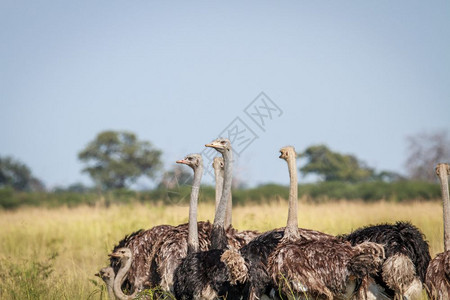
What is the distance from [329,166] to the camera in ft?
140

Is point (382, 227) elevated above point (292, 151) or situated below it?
below

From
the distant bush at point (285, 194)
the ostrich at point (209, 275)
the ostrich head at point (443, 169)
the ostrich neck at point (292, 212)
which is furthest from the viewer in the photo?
the distant bush at point (285, 194)

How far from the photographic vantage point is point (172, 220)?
12.6 m

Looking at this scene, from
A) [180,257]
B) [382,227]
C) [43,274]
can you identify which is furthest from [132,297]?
[382,227]

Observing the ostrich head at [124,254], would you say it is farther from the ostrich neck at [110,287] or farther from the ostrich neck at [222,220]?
the ostrich neck at [222,220]

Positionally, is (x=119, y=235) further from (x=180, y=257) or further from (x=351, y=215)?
→ (x=180, y=257)

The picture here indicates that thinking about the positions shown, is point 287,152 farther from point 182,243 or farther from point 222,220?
point 182,243

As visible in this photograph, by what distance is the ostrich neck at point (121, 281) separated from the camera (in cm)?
712

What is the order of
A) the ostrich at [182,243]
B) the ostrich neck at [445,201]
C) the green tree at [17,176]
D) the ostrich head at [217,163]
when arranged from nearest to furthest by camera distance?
the ostrich neck at [445,201] < the ostrich at [182,243] < the ostrich head at [217,163] < the green tree at [17,176]

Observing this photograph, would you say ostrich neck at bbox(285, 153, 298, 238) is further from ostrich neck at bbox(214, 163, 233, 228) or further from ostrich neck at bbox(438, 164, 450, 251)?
ostrich neck at bbox(438, 164, 450, 251)

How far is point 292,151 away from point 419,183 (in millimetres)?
24282

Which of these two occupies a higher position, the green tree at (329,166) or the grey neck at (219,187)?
the green tree at (329,166)

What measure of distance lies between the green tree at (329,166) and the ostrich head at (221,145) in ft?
117


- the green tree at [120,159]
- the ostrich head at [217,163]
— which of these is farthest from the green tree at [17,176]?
the ostrich head at [217,163]
